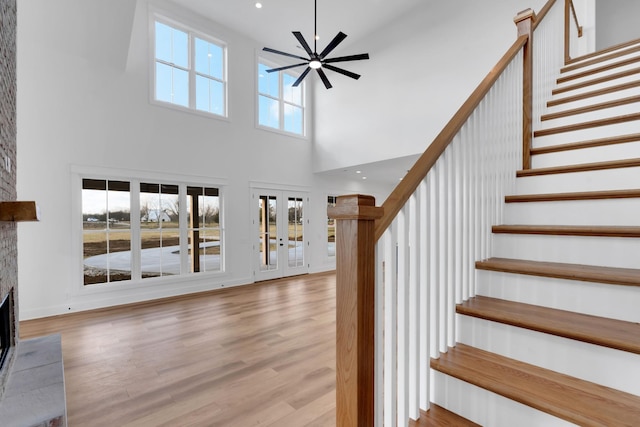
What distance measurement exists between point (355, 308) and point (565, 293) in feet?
3.70

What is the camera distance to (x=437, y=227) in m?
1.36

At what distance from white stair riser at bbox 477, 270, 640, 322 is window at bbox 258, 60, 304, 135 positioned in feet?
20.4

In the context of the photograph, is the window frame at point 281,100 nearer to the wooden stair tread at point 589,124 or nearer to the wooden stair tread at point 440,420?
the wooden stair tread at point 589,124

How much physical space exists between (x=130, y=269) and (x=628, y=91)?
6.53 m

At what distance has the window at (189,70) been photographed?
5.54 meters

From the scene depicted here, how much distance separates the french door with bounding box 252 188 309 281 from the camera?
6793 millimetres

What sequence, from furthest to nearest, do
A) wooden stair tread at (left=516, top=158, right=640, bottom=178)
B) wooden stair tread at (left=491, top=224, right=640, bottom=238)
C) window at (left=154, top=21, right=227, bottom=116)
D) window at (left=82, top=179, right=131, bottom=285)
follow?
window at (left=154, top=21, right=227, bottom=116) → window at (left=82, top=179, right=131, bottom=285) → wooden stair tread at (left=516, top=158, right=640, bottom=178) → wooden stair tread at (left=491, top=224, right=640, bottom=238)

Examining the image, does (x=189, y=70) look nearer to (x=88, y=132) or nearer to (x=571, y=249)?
(x=88, y=132)

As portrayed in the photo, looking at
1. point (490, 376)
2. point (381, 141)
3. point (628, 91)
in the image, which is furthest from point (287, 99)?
point (490, 376)

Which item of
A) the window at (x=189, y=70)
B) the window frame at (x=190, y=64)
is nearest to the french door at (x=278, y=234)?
the window frame at (x=190, y=64)

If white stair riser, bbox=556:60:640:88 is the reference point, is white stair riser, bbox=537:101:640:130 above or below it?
below

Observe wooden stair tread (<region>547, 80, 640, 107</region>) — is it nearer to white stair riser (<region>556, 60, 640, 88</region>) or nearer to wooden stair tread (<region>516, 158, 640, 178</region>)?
white stair riser (<region>556, 60, 640, 88</region>)

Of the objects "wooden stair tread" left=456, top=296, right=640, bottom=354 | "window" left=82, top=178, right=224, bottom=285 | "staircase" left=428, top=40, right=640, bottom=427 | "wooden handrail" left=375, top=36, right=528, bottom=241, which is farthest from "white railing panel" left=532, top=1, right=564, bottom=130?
"window" left=82, top=178, right=224, bottom=285

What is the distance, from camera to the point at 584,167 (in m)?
1.88
